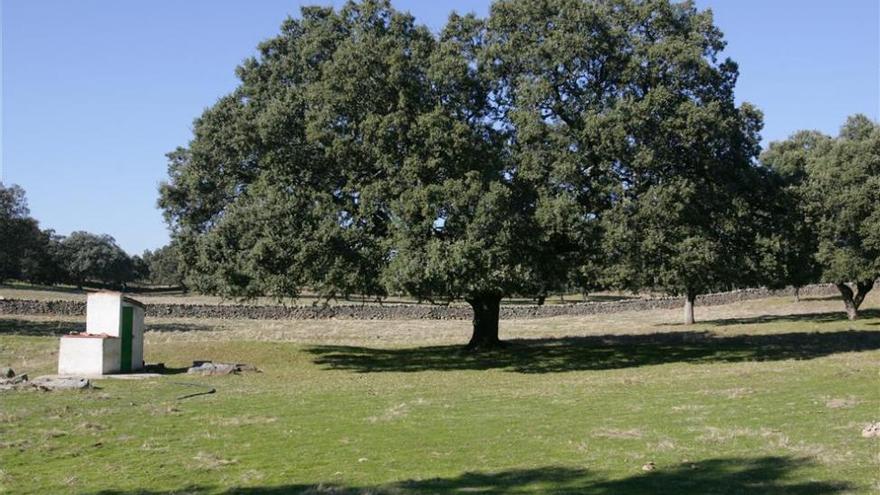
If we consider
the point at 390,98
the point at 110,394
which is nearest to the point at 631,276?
the point at 390,98

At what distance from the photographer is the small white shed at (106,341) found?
24359 millimetres

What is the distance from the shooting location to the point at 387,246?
25.7 m

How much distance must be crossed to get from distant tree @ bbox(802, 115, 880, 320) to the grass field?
1743 cm

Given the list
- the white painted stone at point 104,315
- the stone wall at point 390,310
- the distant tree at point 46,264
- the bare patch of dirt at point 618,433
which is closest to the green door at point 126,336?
the white painted stone at point 104,315

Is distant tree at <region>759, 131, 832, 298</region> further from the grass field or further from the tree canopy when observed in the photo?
the tree canopy

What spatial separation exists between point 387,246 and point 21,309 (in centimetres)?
4707

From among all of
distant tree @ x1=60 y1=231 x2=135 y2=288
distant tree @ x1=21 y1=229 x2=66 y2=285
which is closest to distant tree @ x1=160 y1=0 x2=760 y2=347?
distant tree @ x1=21 y1=229 x2=66 y2=285

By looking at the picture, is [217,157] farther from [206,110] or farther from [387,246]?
→ [387,246]

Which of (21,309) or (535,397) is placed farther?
(21,309)

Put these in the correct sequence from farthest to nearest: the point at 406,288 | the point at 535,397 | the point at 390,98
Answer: the point at 390,98 → the point at 406,288 → the point at 535,397

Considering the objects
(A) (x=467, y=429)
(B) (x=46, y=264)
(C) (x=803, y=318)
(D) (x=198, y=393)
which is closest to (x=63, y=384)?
(D) (x=198, y=393)

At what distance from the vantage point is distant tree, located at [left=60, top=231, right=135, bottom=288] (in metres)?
116

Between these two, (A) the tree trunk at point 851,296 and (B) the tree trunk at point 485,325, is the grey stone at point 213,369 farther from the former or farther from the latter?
(A) the tree trunk at point 851,296

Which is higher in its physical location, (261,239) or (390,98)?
(390,98)
